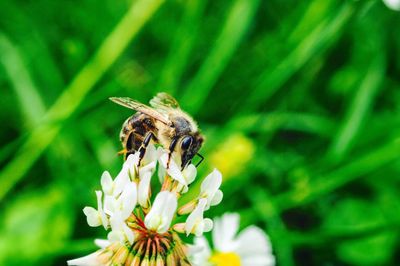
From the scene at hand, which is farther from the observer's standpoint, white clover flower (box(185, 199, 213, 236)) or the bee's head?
the bee's head

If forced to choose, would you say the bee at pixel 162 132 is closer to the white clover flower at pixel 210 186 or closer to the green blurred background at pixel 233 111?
the white clover flower at pixel 210 186

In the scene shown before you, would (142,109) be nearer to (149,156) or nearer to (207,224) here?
(149,156)

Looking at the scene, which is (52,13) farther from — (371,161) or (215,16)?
(371,161)

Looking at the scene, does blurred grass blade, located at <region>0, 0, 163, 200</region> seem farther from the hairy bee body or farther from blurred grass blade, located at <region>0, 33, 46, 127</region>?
the hairy bee body

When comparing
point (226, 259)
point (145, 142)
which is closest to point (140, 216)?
point (145, 142)

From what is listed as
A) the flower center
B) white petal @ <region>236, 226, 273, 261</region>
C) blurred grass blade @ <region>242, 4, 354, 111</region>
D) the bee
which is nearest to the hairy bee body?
the bee

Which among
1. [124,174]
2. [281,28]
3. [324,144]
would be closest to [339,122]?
[324,144]
